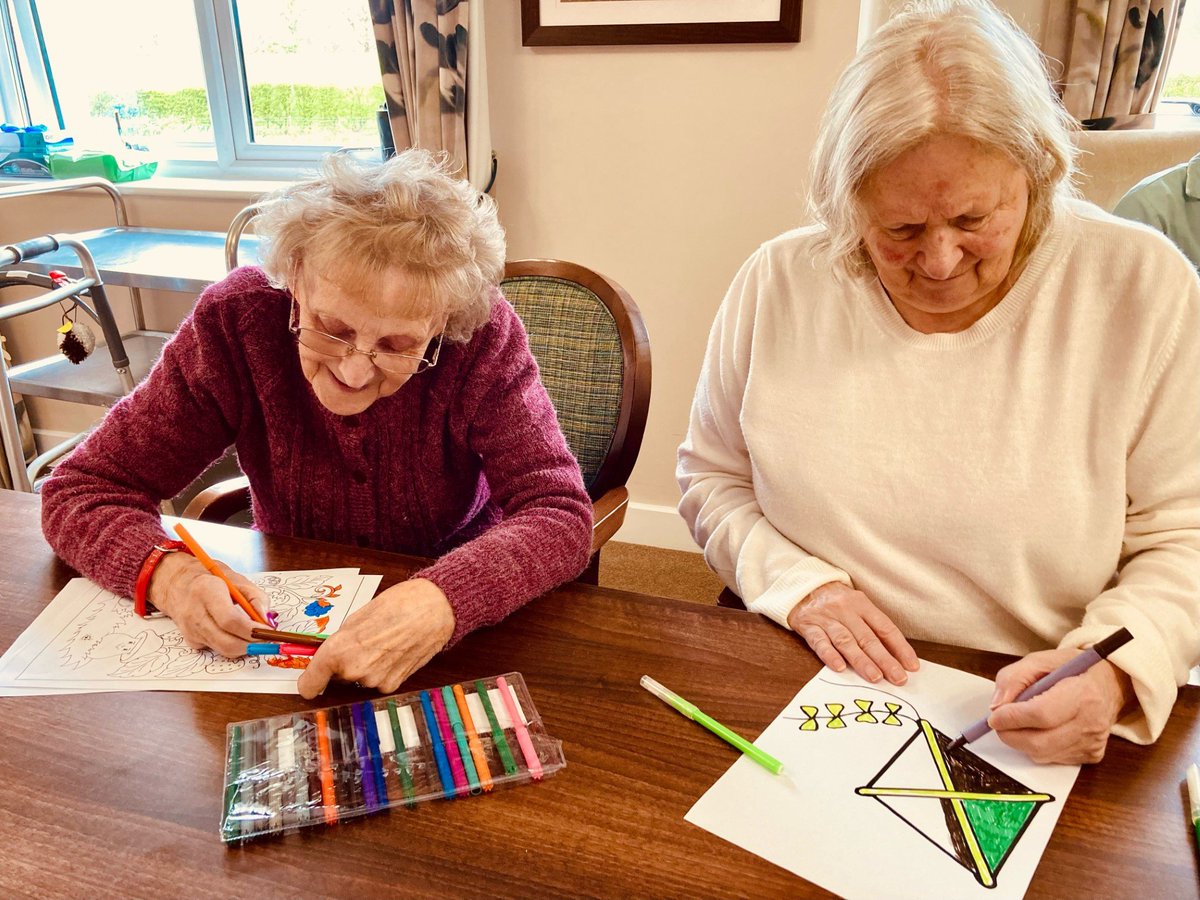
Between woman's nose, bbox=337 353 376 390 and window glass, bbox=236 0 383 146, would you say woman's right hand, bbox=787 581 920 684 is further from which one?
window glass, bbox=236 0 383 146

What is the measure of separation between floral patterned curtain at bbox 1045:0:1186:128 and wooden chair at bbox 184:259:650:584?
1304 millimetres

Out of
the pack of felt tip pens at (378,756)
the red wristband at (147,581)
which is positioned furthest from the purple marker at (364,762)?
the red wristband at (147,581)

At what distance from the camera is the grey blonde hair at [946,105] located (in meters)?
0.89

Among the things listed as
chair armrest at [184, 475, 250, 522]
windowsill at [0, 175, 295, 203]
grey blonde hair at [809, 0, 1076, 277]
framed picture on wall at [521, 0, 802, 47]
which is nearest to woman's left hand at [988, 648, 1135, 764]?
grey blonde hair at [809, 0, 1076, 277]

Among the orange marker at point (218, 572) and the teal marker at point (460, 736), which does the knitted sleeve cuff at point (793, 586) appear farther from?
the orange marker at point (218, 572)

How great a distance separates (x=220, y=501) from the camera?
1414 mm

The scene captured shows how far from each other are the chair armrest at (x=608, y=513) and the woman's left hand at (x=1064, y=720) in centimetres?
62

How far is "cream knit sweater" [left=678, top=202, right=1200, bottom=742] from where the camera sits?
0.97 metres

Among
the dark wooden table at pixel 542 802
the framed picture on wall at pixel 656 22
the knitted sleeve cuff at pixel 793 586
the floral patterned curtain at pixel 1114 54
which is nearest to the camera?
the dark wooden table at pixel 542 802

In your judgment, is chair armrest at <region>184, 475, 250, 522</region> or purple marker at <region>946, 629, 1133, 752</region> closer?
purple marker at <region>946, 629, 1133, 752</region>

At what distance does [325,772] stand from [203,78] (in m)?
2.89

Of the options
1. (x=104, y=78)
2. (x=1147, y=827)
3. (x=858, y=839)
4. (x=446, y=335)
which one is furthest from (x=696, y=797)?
(x=104, y=78)

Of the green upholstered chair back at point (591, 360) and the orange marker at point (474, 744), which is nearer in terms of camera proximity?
the orange marker at point (474, 744)

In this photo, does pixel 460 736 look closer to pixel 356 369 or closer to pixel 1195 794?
pixel 356 369
